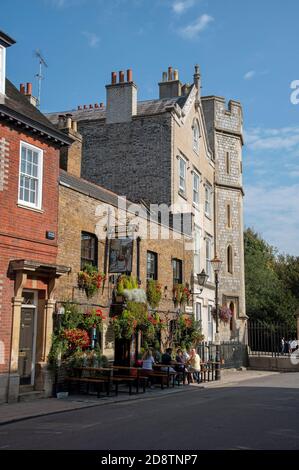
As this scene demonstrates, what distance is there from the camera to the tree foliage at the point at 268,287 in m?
43.0

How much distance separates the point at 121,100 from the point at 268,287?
24598 mm

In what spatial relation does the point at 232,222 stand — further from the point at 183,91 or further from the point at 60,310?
the point at 60,310

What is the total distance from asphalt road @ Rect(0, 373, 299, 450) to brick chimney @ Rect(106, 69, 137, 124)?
1774 cm

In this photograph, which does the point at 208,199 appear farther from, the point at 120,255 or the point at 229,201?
the point at 120,255

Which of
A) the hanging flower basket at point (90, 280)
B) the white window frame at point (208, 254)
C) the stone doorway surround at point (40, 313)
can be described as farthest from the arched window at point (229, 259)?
the stone doorway surround at point (40, 313)

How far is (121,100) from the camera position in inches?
1166

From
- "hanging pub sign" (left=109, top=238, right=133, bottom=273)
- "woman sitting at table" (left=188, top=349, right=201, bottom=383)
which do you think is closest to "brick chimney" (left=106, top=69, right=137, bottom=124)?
"hanging pub sign" (left=109, top=238, right=133, bottom=273)

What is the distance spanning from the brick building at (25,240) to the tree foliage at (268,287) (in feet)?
93.0

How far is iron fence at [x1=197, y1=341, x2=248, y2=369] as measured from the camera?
1077 inches

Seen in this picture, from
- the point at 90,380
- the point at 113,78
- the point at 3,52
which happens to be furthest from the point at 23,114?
the point at 113,78

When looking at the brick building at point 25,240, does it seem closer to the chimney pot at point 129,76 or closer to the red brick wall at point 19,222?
the red brick wall at point 19,222

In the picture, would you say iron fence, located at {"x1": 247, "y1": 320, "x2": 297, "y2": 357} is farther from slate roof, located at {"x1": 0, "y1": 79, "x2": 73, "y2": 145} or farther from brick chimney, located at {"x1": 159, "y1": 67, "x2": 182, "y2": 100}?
slate roof, located at {"x1": 0, "y1": 79, "x2": 73, "y2": 145}

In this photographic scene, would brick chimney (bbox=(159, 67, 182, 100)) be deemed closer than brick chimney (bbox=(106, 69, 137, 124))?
No
